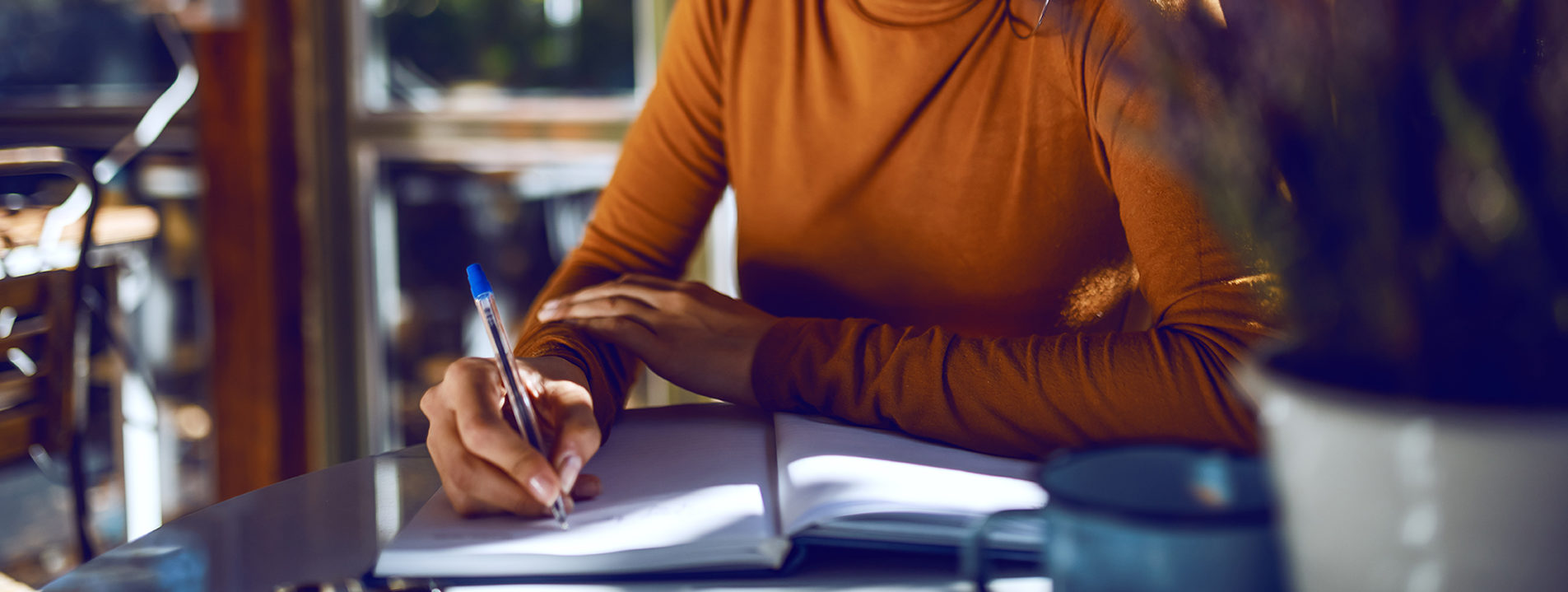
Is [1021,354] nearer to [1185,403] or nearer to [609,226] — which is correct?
[1185,403]

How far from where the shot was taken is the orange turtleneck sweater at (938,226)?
759 millimetres

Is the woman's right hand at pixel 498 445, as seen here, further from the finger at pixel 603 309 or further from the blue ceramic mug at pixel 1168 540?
the blue ceramic mug at pixel 1168 540

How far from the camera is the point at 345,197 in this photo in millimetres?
2348

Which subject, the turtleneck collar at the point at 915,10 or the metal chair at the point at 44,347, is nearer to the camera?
the turtleneck collar at the point at 915,10

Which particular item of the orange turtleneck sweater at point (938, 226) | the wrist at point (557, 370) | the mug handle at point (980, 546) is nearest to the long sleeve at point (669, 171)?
the orange turtleneck sweater at point (938, 226)

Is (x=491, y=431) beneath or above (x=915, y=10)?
beneath

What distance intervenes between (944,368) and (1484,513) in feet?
1.64

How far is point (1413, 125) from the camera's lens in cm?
30

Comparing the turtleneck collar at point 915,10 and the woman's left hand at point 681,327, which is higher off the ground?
the turtleneck collar at point 915,10

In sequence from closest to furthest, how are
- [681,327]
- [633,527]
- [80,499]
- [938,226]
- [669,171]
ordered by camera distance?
[633,527] < [681,327] < [938,226] < [669,171] < [80,499]

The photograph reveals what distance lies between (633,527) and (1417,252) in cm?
41

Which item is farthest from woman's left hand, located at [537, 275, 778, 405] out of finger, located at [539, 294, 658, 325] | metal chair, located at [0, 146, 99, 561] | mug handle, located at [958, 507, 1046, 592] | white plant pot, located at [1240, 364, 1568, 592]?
metal chair, located at [0, 146, 99, 561]

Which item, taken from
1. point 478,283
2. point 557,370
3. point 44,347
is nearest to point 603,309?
point 557,370

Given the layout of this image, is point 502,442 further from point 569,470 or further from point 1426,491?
point 1426,491
